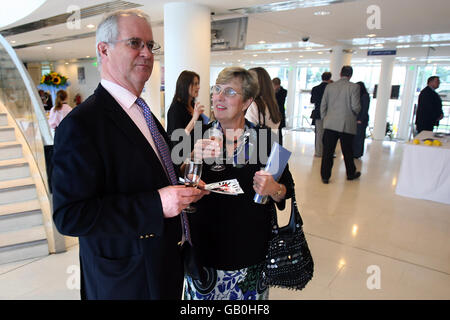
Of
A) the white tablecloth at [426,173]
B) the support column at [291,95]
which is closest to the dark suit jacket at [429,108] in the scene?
the white tablecloth at [426,173]

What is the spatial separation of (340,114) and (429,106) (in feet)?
10.5

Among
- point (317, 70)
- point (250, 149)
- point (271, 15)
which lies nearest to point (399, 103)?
point (317, 70)

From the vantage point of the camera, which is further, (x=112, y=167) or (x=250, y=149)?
(x=250, y=149)

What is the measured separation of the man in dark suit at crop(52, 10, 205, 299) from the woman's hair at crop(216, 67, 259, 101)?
1.57 ft

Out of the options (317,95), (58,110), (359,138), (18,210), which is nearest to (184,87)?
(18,210)

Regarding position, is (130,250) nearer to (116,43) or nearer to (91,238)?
(91,238)

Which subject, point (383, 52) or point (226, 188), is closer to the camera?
point (226, 188)

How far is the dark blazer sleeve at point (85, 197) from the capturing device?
0.93 metres

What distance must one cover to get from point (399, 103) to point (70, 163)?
54.4ft

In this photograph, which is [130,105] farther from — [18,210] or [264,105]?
[18,210]

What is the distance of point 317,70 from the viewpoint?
17141 mm

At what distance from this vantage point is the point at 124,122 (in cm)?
104

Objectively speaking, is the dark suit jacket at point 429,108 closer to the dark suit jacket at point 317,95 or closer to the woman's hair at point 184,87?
the dark suit jacket at point 317,95
